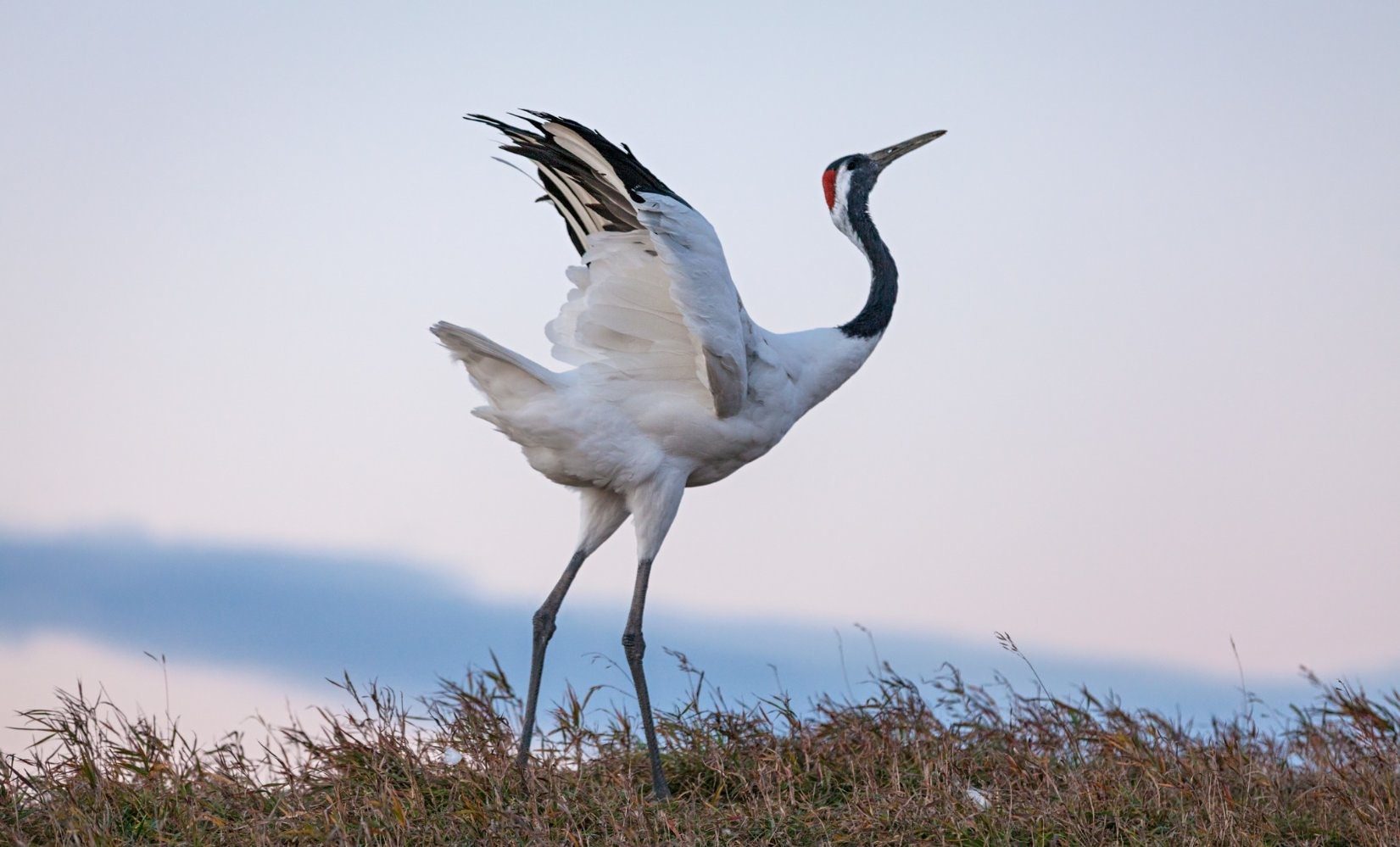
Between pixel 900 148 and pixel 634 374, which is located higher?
pixel 900 148

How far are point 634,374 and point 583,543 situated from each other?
93 cm

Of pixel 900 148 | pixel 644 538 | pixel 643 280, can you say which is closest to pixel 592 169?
pixel 643 280

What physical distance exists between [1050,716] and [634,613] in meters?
2.05

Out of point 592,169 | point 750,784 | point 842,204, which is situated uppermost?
point 842,204

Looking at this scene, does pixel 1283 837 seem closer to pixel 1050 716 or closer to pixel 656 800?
pixel 1050 716

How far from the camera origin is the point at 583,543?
711cm

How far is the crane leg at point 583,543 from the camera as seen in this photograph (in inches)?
276

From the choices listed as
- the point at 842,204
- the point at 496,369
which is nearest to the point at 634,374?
the point at 496,369

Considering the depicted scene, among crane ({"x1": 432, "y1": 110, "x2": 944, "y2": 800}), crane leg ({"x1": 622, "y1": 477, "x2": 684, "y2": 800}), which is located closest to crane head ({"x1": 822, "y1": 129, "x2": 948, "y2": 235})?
crane ({"x1": 432, "y1": 110, "x2": 944, "y2": 800})

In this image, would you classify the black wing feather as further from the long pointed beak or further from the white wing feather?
the long pointed beak

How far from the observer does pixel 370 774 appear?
5930 mm

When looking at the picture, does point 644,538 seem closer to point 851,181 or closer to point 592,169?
point 592,169

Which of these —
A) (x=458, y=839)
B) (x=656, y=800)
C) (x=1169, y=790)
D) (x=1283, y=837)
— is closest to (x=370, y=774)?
(x=458, y=839)

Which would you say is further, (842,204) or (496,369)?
(842,204)
